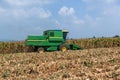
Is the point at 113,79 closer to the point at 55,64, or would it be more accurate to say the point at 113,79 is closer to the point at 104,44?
the point at 55,64

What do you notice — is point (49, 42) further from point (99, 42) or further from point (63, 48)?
point (99, 42)

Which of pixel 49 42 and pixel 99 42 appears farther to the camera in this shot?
pixel 99 42

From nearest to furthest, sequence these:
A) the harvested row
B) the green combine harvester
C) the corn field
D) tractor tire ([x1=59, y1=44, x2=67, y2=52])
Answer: tractor tire ([x1=59, y1=44, x2=67, y2=52]) < the green combine harvester < the corn field < the harvested row

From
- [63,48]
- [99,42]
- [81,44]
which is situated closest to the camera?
[63,48]

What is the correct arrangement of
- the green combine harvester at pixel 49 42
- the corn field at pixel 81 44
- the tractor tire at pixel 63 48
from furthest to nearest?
the corn field at pixel 81 44 → the green combine harvester at pixel 49 42 → the tractor tire at pixel 63 48

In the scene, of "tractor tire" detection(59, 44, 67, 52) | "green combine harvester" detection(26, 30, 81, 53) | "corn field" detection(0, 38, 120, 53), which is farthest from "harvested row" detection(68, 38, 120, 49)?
"tractor tire" detection(59, 44, 67, 52)

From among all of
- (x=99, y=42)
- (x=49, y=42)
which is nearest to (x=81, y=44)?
(x=99, y=42)

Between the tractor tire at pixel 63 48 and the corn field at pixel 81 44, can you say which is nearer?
the tractor tire at pixel 63 48

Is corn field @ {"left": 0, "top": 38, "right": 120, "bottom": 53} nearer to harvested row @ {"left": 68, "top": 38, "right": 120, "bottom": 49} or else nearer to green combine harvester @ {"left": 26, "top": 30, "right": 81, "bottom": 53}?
harvested row @ {"left": 68, "top": 38, "right": 120, "bottom": 49}

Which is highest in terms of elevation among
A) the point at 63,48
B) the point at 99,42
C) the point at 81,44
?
the point at 99,42

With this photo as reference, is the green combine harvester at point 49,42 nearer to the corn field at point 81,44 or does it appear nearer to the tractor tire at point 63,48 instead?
the tractor tire at point 63,48

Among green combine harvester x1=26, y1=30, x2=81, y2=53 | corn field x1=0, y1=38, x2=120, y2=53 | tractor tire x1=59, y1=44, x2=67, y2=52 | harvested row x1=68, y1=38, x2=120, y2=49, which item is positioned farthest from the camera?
harvested row x1=68, y1=38, x2=120, y2=49

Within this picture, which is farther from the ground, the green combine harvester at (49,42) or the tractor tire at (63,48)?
the green combine harvester at (49,42)

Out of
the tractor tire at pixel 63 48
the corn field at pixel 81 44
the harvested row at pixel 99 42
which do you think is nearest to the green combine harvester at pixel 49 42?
the tractor tire at pixel 63 48
